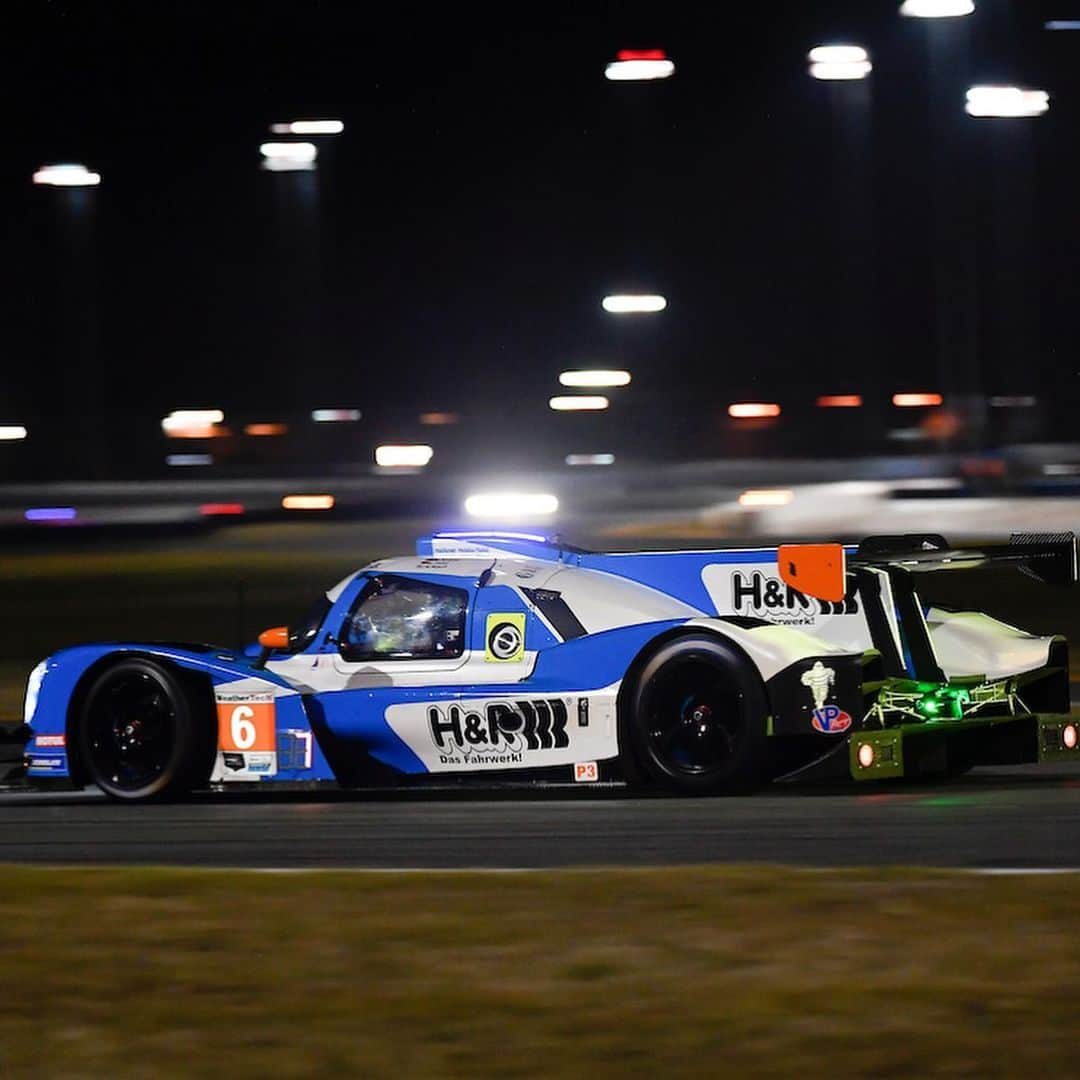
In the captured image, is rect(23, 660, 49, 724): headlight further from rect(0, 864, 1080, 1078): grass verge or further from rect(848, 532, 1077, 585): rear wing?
rect(848, 532, 1077, 585): rear wing

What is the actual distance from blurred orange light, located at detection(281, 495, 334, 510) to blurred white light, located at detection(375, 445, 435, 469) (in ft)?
38.3

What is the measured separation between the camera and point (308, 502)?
1692 inches

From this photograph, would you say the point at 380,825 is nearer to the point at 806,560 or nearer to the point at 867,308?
the point at 806,560

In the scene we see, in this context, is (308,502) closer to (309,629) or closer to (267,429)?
(267,429)

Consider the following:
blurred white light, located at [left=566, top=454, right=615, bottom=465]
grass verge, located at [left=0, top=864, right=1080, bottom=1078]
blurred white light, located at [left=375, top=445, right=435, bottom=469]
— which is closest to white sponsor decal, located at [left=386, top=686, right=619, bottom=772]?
grass verge, located at [left=0, top=864, right=1080, bottom=1078]

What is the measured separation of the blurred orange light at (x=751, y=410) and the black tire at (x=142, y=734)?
47157 millimetres

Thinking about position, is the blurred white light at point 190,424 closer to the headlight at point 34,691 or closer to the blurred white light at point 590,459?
the blurred white light at point 590,459

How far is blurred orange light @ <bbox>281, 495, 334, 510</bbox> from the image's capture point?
135 ft

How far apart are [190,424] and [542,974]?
2326 inches

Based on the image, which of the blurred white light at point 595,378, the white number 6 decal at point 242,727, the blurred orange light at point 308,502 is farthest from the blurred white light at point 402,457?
the white number 6 decal at point 242,727

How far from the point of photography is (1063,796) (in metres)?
9.73

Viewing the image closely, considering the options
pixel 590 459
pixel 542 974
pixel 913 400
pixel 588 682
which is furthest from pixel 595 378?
pixel 542 974

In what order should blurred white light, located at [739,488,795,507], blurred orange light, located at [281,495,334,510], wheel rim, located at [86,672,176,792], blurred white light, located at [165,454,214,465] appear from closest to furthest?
1. wheel rim, located at [86,672,176,792]
2. blurred white light, located at [739,488,795,507]
3. blurred orange light, located at [281,495,334,510]
4. blurred white light, located at [165,454,214,465]

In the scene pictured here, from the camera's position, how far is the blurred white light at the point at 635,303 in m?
73.0
